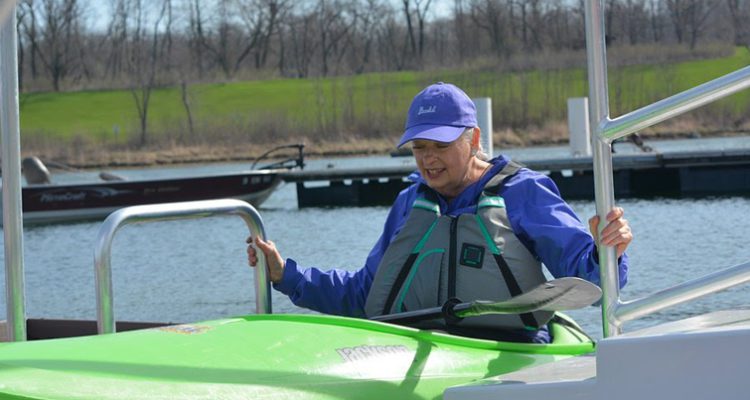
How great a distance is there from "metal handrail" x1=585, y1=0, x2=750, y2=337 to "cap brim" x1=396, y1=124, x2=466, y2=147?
806 mm

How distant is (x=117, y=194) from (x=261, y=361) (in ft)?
66.9

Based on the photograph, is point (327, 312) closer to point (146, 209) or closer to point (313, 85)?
point (146, 209)

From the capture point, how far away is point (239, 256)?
15156mm

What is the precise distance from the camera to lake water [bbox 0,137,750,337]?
1099cm

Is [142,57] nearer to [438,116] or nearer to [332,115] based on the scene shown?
[332,115]

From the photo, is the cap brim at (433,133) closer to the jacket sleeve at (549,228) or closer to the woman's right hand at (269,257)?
the jacket sleeve at (549,228)

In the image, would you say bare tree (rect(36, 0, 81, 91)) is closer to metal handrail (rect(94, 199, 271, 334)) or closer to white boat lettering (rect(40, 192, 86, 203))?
white boat lettering (rect(40, 192, 86, 203))

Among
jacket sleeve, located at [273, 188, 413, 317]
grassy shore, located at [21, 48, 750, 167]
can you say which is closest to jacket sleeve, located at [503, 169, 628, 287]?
jacket sleeve, located at [273, 188, 413, 317]

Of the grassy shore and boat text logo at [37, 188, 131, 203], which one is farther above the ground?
the grassy shore

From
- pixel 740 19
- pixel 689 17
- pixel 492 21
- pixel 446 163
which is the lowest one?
pixel 446 163

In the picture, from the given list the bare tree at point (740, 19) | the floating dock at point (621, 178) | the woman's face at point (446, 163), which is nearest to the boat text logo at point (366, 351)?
the woman's face at point (446, 163)

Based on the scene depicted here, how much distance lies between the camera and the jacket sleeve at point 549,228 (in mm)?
3295

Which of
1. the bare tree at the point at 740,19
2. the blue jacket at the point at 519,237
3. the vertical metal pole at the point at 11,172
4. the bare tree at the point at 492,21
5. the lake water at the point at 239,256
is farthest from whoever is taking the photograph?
the bare tree at the point at 492,21

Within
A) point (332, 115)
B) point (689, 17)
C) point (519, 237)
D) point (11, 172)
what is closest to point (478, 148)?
point (519, 237)
